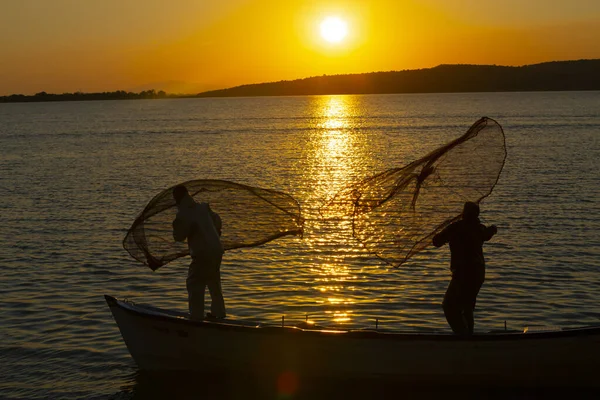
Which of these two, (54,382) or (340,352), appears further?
(54,382)

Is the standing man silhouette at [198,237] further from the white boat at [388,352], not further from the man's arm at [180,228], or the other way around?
the white boat at [388,352]

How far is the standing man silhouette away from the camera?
13320mm

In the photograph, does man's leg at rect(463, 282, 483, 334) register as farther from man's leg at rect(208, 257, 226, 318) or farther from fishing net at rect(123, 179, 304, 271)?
man's leg at rect(208, 257, 226, 318)

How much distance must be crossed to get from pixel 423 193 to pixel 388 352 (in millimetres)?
2842

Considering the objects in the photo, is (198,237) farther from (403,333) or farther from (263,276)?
(263,276)

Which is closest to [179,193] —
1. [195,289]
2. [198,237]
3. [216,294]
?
[198,237]

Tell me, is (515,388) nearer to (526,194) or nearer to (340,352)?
(340,352)

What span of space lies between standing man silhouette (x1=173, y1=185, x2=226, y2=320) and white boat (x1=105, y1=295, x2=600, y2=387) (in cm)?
70

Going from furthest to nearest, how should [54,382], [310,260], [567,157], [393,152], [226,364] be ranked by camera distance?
1. [393,152]
2. [567,157]
3. [310,260]
4. [54,382]
5. [226,364]

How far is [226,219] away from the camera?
1527 cm

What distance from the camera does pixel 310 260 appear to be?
25.1 meters

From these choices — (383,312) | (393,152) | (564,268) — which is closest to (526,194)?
(564,268)

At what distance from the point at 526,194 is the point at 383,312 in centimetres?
2264

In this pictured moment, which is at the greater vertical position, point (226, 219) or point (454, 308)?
point (226, 219)
